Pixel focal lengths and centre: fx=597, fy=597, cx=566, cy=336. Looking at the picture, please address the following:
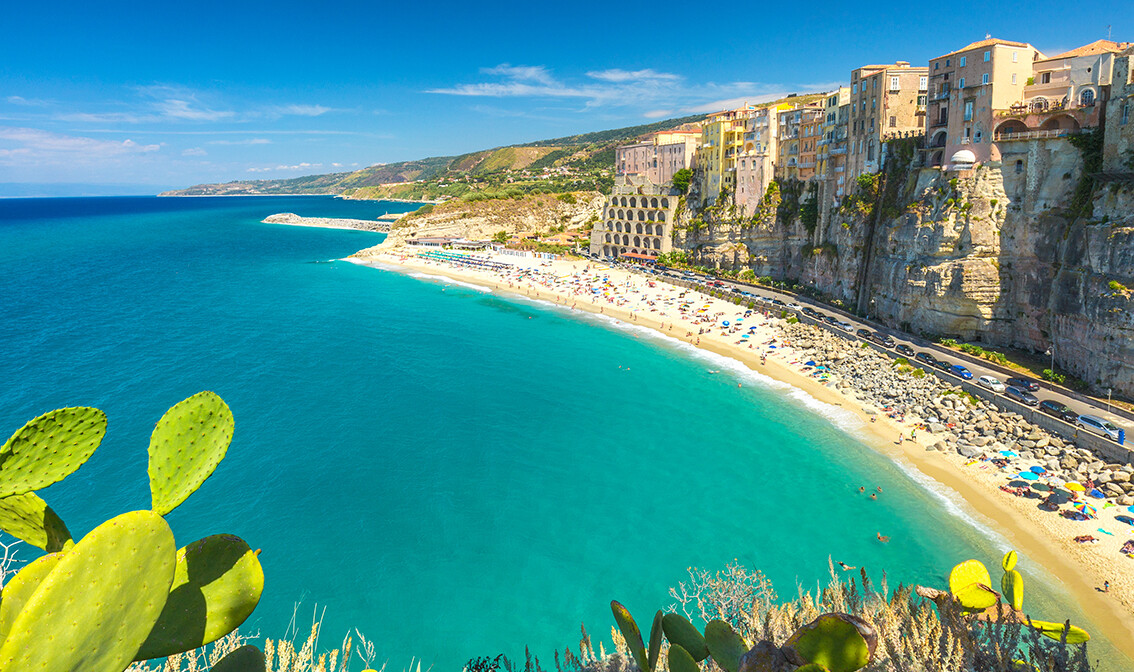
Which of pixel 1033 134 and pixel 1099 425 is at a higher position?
pixel 1033 134

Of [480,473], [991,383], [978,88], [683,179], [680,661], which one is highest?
[978,88]

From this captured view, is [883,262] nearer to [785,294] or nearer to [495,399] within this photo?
[785,294]

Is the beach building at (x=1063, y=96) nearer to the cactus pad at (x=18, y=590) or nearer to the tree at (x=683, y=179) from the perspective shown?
the tree at (x=683, y=179)

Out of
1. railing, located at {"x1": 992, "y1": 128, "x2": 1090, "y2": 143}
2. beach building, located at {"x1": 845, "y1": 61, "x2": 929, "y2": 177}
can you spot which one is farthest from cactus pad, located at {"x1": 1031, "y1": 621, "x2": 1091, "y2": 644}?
beach building, located at {"x1": 845, "y1": 61, "x2": 929, "y2": 177}

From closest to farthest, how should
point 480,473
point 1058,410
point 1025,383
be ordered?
point 1058,410 → point 480,473 → point 1025,383

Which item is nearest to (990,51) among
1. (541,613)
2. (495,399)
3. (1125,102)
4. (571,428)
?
(1125,102)

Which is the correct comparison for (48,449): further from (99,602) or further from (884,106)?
(884,106)

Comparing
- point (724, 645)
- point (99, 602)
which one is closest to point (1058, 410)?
point (724, 645)
